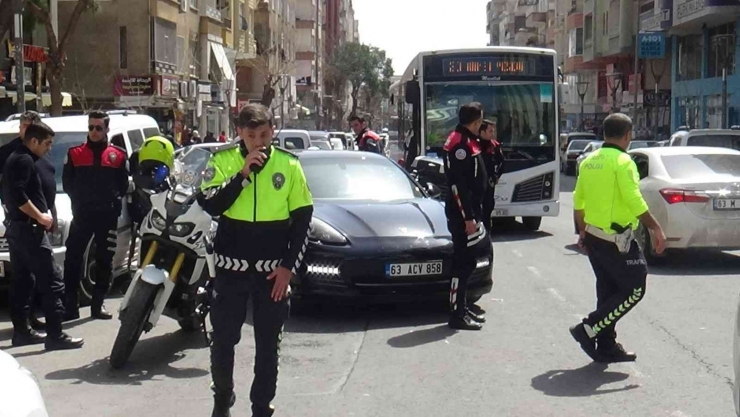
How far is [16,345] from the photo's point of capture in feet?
29.0

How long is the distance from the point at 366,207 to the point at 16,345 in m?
3.43

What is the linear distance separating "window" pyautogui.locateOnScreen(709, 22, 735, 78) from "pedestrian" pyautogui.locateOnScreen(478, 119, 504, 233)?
34823 mm

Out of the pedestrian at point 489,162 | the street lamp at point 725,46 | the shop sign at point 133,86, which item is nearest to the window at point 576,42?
the street lamp at point 725,46

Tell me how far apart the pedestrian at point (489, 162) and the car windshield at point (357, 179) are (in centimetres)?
98

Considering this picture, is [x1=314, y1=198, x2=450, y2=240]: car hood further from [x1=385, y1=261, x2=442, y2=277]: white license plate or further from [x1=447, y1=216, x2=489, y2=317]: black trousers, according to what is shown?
[x1=447, y1=216, x2=489, y2=317]: black trousers

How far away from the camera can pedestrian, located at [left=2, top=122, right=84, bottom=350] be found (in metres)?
8.58

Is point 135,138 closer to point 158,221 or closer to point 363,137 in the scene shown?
point 158,221

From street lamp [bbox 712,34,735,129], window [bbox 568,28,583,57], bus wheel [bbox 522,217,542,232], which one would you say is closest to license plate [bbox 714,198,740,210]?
bus wheel [bbox 522,217,542,232]

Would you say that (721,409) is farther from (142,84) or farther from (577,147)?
(577,147)

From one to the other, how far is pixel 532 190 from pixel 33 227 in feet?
35.5

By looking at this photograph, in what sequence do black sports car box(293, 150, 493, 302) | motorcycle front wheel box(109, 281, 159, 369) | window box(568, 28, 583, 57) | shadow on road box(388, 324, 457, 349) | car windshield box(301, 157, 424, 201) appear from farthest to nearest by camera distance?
1. window box(568, 28, 583, 57)
2. car windshield box(301, 157, 424, 201)
3. black sports car box(293, 150, 493, 302)
4. shadow on road box(388, 324, 457, 349)
5. motorcycle front wheel box(109, 281, 159, 369)

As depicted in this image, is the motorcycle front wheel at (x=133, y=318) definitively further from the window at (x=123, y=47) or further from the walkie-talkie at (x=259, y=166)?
the window at (x=123, y=47)

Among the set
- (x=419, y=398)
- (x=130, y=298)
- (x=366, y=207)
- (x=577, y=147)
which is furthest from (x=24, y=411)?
(x=577, y=147)

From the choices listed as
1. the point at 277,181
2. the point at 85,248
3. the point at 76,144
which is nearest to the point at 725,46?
the point at 76,144
